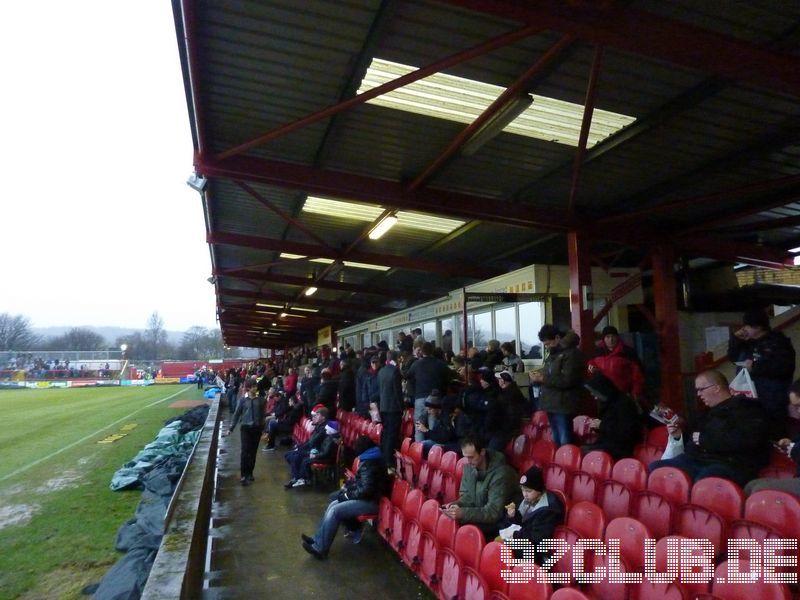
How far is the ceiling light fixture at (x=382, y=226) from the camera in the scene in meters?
9.56

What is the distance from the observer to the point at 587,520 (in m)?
3.54

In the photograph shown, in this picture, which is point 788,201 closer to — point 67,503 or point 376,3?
point 376,3

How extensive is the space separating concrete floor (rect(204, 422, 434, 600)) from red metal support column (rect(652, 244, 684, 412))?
5284mm

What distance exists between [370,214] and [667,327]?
209 inches

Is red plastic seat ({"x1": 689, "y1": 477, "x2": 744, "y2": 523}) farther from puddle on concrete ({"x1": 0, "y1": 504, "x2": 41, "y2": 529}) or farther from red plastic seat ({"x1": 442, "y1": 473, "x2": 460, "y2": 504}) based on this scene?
puddle on concrete ({"x1": 0, "y1": 504, "x2": 41, "y2": 529})

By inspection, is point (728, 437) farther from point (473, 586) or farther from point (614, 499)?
point (473, 586)

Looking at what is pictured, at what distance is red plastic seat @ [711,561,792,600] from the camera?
228cm

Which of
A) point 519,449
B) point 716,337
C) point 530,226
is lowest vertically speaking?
point 519,449

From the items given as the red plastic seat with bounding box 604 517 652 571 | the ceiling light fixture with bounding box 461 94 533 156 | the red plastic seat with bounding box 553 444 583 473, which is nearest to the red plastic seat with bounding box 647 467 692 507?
the red plastic seat with bounding box 604 517 652 571

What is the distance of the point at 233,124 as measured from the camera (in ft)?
21.9

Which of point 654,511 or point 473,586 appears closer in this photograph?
point 473,586

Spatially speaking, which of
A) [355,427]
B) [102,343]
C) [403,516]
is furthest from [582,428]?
[102,343]

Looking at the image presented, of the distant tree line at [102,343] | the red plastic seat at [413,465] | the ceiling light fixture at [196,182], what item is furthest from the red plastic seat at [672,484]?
the distant tree line at [102,343]

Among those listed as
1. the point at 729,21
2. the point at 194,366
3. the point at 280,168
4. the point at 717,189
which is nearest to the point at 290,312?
the point at 280,168
